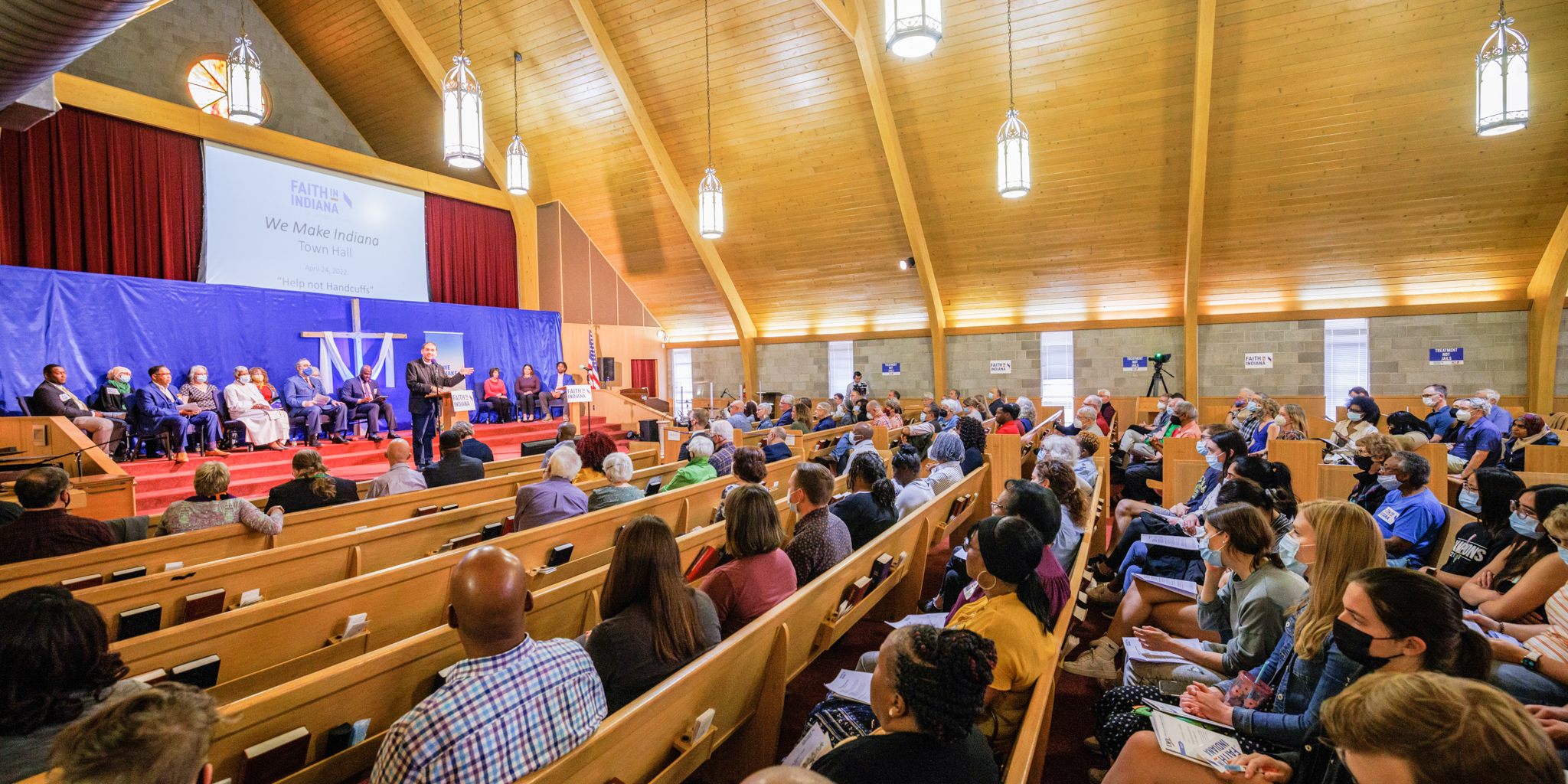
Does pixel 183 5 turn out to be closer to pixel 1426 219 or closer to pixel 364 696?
pixel 364 696

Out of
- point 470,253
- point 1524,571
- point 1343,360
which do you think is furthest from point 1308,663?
point 470,253

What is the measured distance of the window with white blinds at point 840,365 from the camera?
1232 centimetres

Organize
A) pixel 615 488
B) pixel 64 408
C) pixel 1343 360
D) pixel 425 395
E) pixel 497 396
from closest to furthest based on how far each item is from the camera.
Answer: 1. pixel 615 488
2. pixel 64 408
3. pixel 425 395
4. pixel 1343 360
5. pixel 497 396

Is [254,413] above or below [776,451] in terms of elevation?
above

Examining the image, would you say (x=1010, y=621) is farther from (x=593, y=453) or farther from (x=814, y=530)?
(x=593, y=453)

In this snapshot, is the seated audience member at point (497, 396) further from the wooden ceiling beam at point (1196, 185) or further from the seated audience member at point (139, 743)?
the wooden ceiling beam at point (1196, 185)

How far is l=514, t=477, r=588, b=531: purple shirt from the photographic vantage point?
331 centimetres

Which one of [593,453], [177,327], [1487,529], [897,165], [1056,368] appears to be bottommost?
[1487,529]

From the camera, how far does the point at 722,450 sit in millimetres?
4992

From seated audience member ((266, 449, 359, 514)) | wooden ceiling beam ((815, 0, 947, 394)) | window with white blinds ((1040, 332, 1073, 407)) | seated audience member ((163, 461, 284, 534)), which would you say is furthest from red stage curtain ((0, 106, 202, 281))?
window with white blinds ((1040, 332, 1073, 407))

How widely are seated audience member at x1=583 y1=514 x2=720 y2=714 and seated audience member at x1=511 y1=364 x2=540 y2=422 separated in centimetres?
878

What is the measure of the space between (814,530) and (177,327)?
7.98 meters

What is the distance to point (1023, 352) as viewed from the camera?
1089 centimetres

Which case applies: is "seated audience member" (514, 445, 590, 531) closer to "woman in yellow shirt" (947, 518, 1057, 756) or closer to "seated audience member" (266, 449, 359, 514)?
"seated audience member" (266, 449, 359, 514)
